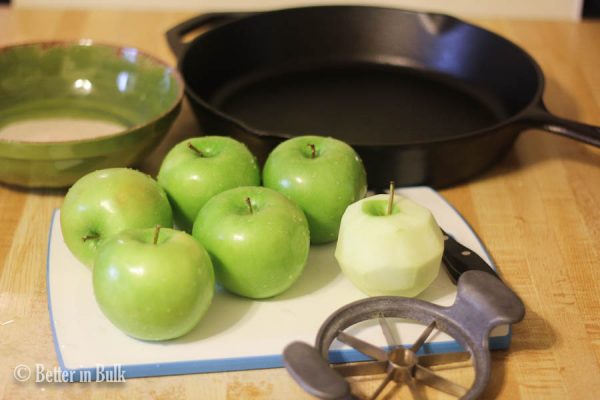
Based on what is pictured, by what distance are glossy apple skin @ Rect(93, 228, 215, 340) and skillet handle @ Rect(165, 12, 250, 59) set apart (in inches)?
22.3

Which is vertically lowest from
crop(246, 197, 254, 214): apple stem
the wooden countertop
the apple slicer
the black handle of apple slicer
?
the wooden countertop

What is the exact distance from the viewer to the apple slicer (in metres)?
0.84

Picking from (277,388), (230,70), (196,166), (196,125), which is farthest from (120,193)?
(230,70)

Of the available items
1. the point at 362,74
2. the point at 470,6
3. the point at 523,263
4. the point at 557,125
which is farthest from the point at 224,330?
the point at 470,6

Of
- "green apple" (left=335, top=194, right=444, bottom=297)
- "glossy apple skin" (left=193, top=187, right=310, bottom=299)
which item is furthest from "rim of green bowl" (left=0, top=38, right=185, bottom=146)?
"green apple" (left=335, top=194, right=444, bottom=297)

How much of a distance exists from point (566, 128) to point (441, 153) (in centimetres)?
18

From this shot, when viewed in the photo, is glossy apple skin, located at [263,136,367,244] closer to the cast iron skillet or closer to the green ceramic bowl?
the cast iron skillet

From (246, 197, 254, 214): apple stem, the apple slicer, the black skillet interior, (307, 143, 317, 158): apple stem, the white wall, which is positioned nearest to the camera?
the apple slicer

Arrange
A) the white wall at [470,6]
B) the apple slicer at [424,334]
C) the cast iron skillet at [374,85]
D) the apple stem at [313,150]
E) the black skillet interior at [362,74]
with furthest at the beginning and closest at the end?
the white wall at [470,6] < the black skillet interior at [362,74] < the cast iron skillet at [374,85] < the apple stem at [313,150] < the apple slicer at [424,334]

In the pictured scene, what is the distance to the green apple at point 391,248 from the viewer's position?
922mm

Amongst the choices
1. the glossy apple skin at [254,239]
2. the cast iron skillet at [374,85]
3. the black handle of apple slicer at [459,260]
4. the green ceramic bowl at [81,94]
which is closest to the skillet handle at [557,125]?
the cast iron skillet at [374,85]

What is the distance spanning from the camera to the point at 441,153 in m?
1.13

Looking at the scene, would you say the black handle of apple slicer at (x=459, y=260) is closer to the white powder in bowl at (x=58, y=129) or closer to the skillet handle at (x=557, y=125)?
the skillet handle at (x=557, y=125)

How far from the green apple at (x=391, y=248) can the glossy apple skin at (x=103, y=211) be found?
227 millimetres
